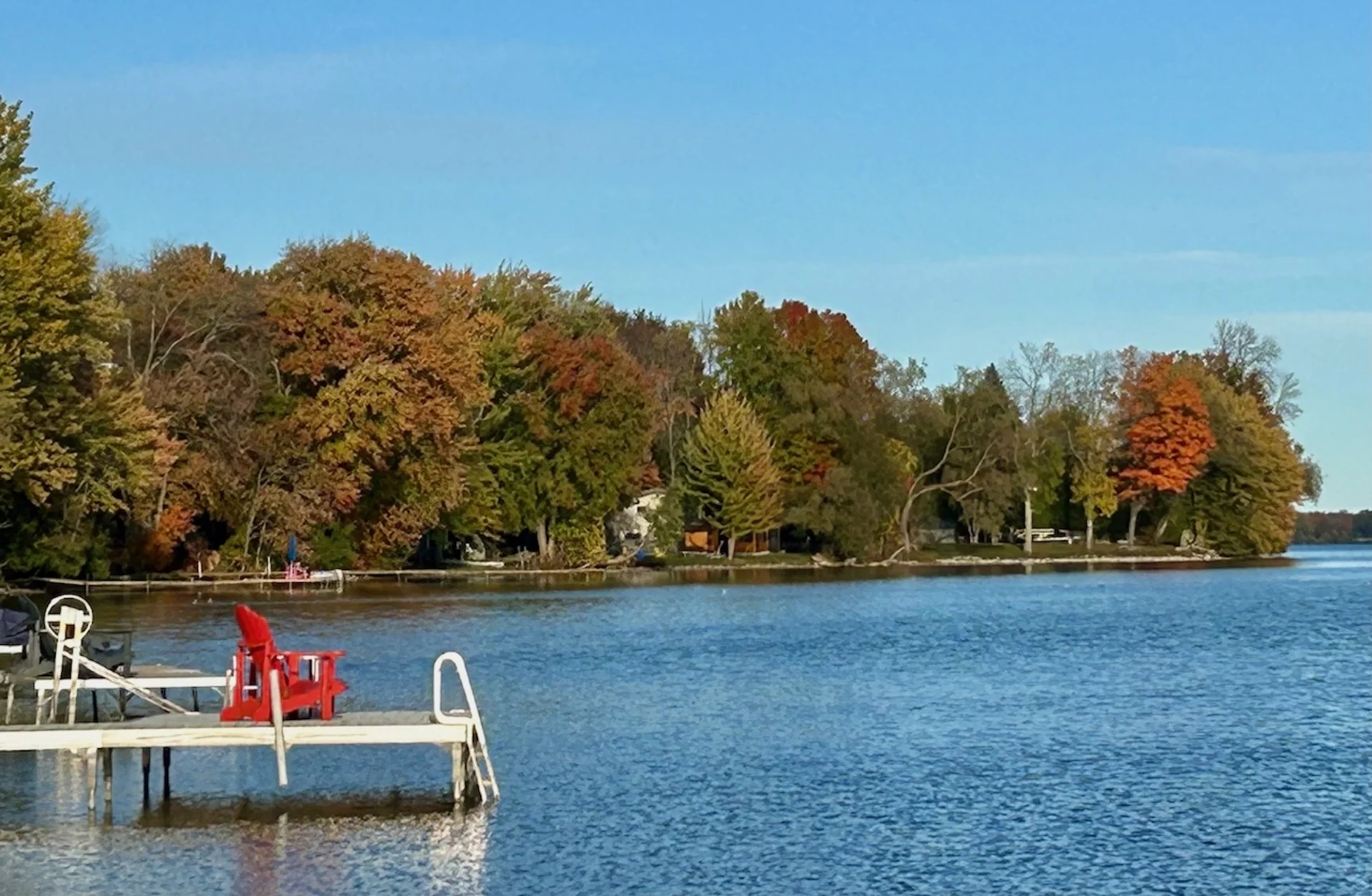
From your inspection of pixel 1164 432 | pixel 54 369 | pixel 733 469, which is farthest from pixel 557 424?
pixel 1164 432

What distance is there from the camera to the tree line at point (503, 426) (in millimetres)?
52844

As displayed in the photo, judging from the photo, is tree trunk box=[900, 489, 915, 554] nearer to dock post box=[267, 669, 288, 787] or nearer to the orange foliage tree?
the orange foliage tree

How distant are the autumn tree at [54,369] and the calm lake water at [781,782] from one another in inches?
335

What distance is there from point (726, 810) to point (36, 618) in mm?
12202

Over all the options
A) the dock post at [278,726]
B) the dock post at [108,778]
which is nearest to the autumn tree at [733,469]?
the dock post at [108,778]

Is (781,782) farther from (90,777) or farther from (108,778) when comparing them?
(90,777)

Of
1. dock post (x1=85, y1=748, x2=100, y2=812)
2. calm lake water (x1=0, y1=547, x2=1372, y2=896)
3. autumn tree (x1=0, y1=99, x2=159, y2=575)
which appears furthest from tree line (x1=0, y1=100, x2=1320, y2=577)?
dock post (x1=85, y1=748, x2=100, y2=812)

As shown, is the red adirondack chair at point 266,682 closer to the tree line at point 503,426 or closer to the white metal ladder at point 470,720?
the white metal ladder at point 470,720

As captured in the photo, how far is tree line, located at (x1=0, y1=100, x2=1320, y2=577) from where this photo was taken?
173 ft

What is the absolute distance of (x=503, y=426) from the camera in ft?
276

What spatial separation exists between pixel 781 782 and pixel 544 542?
65.8 meters

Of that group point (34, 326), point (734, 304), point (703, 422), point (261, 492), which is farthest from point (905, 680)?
point (734, 304)

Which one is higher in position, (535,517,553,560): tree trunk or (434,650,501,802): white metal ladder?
(535,517,553,560): tree trunk

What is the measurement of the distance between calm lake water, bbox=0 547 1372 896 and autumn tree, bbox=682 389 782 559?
49.1 meters
